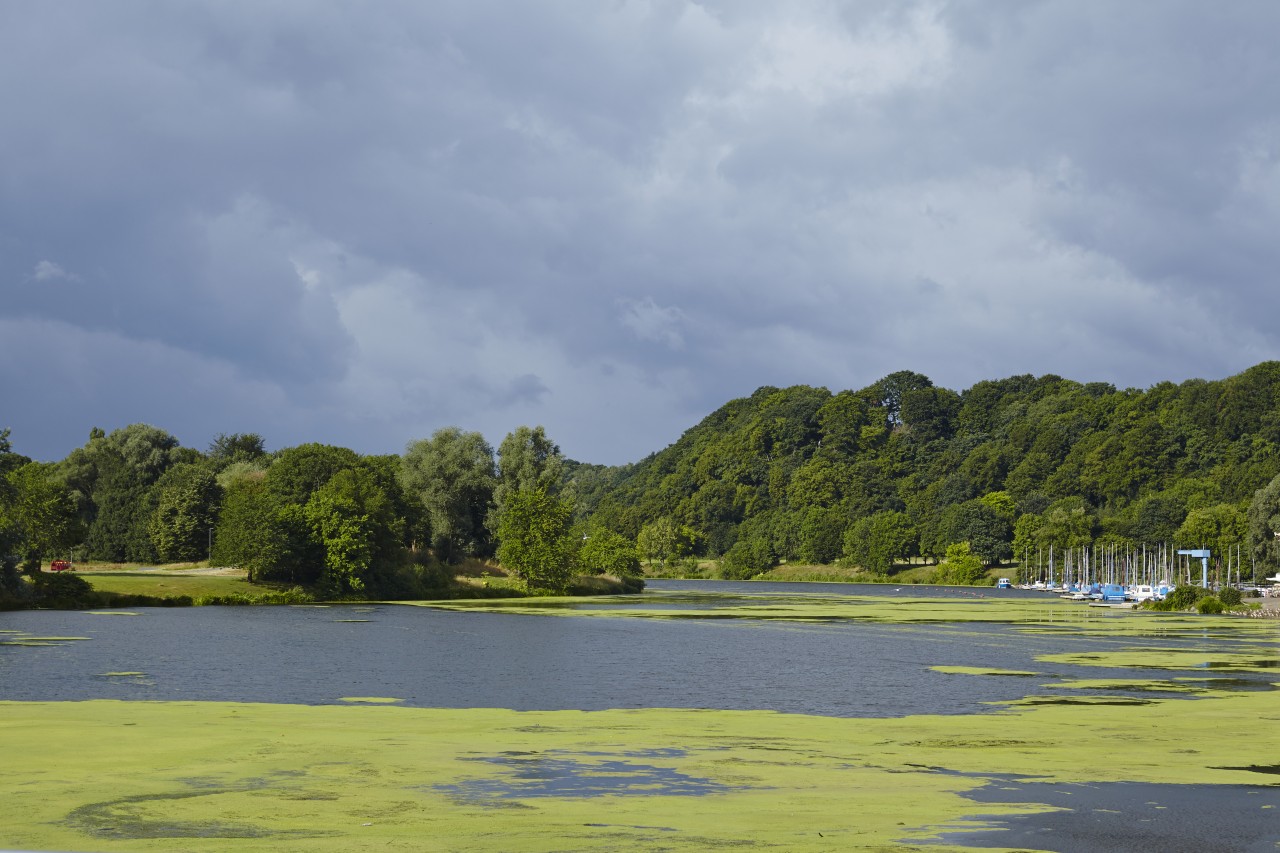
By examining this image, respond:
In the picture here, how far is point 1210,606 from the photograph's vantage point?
97.1 metres

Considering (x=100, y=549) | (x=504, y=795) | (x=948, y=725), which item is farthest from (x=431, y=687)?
(x=100, y=549)

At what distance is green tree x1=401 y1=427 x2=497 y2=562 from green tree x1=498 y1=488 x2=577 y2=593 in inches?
201

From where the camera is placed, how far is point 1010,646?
57.5m

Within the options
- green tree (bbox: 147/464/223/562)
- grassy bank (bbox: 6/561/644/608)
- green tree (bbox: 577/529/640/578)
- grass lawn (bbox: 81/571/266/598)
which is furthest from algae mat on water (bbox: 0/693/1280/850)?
green tree (bbox: 577/529/640/578)

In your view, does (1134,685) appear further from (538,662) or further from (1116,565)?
(1116,565)

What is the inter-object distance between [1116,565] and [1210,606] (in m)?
97.3

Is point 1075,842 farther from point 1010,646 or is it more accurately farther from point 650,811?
point 1010,646

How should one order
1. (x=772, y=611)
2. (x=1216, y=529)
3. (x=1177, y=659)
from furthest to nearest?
1. (x=1216, y=529)
2. (x=772, y=611)
3. (x=1177, y=659)

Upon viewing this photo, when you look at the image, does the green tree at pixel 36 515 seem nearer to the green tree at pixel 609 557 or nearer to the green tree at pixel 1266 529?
the green tree at pixel 609 557

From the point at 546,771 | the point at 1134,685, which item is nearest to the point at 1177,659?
the point at 1134,685

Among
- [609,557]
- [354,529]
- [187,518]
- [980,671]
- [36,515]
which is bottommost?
[980,671]

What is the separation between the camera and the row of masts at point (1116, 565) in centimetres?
16812

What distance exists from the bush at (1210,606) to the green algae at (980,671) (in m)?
60.5

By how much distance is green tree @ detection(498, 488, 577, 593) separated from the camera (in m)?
116
